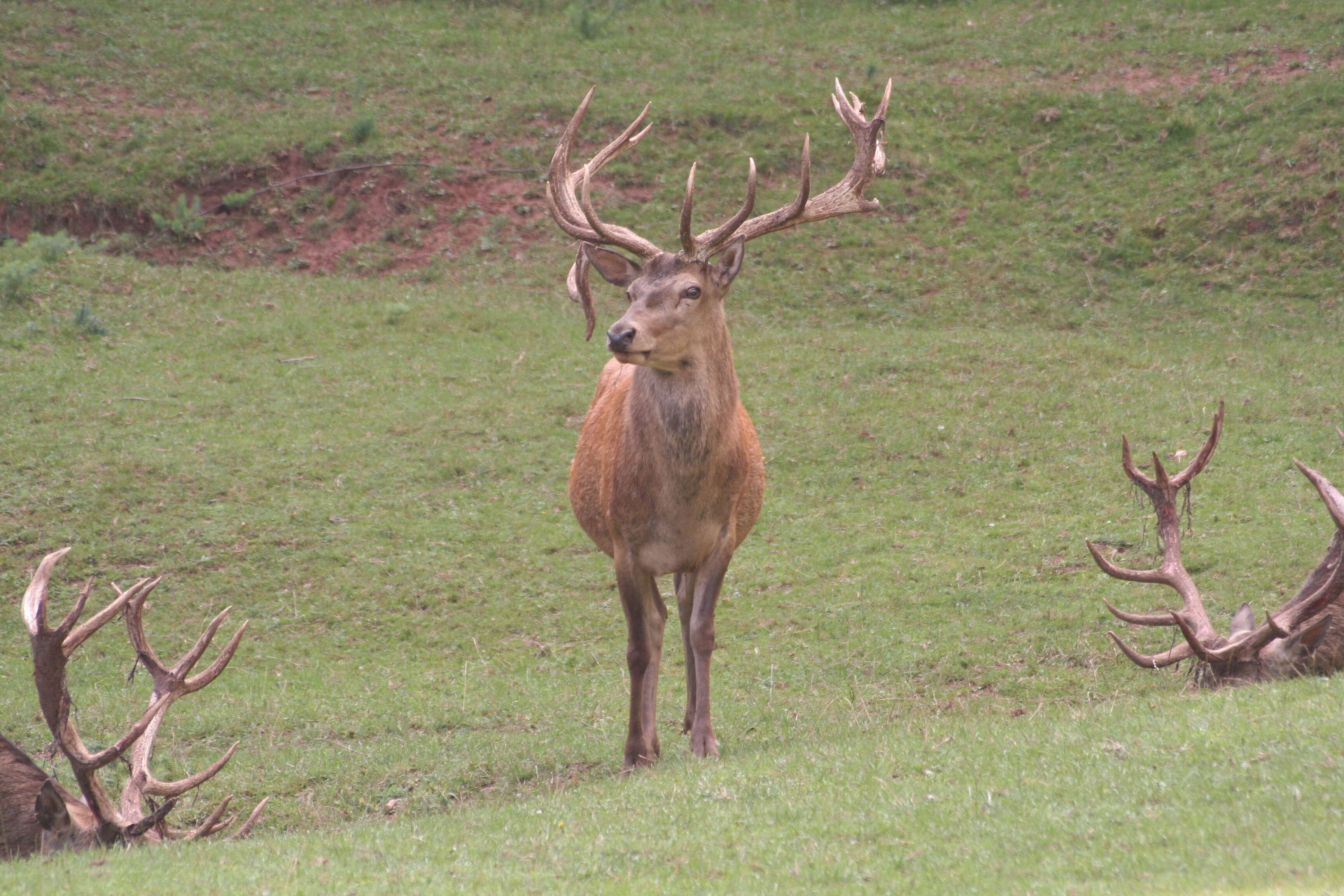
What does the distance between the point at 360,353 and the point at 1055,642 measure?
11324 mm

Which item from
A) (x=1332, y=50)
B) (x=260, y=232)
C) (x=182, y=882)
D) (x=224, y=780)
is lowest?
(x=224, y=780)

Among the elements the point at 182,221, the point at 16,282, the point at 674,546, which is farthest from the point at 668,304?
the point at 182,221

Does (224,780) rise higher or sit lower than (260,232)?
lower

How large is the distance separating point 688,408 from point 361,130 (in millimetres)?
18382

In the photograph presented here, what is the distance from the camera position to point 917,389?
17.4 m

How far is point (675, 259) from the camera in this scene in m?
8.21

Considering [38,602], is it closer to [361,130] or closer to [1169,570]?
[1169,570]

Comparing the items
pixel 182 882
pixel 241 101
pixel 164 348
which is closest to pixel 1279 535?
pixel 182 882

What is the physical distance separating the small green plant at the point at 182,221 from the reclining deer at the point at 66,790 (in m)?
16.9

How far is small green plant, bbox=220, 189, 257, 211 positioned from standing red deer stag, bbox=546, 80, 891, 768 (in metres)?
16.3

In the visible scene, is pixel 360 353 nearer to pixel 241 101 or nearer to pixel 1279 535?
pixel 241 101

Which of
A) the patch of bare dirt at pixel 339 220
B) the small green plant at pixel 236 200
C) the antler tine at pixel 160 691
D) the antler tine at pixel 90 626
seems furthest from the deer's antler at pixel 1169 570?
the small green plant at pixel 236 200

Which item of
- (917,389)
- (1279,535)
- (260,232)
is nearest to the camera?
(1279,535)

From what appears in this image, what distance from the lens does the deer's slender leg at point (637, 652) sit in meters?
8.40
